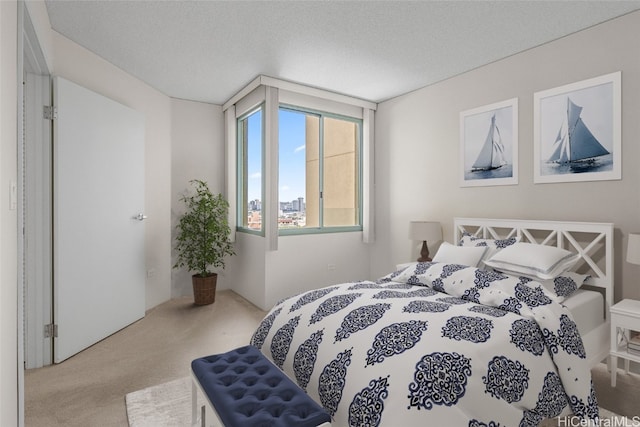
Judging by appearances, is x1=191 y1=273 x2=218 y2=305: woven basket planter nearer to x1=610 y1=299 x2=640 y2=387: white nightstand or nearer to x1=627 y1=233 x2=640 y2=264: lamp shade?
x1=610 y1=299 x2=640 y2=387: white nightstand

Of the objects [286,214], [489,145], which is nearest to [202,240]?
[286,214]

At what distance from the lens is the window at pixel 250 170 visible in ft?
13.7

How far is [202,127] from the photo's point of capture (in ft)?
15.3

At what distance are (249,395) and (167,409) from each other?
968 mm

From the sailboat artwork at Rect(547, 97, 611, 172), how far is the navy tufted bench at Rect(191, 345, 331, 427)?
2761mm

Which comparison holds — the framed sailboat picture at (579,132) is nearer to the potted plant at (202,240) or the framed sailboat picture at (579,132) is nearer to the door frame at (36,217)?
the potted plant at (202,240)

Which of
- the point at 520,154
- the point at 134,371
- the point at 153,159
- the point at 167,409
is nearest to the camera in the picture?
the point at 167,409

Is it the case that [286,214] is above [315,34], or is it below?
below

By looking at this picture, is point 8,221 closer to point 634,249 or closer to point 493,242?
point 493,242

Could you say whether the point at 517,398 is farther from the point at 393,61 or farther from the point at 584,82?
the point at 393,61

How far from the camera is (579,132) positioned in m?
2.76

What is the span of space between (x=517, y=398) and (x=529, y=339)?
0.32 metres

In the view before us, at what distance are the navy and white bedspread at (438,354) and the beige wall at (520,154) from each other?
1170 millimetres

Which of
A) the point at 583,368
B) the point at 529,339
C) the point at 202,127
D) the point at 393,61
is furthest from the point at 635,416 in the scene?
the point at 202,127
